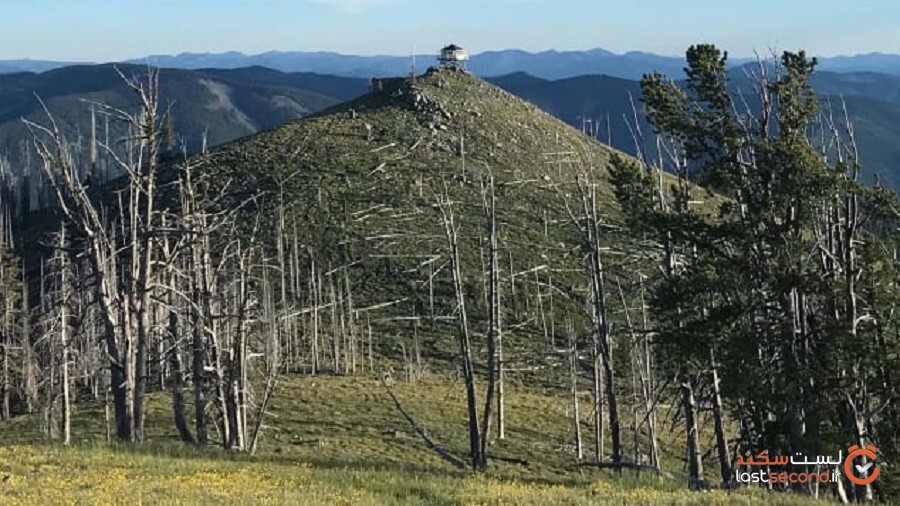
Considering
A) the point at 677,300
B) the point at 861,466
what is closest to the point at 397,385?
the point at 677,300

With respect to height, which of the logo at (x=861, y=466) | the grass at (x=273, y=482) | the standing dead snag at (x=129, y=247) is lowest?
the logo at (x=861, y=466)

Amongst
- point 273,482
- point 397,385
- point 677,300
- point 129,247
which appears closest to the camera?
point 273,482

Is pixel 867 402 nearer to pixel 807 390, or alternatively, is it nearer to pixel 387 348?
pixel 807 390

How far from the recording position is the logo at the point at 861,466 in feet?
66.5

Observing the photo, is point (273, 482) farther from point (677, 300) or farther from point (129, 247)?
point (677, 300)

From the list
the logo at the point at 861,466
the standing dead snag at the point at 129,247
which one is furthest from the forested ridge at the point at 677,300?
the logo at the point at 861,466

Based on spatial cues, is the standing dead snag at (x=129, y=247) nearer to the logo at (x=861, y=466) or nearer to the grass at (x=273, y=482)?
the grass at (x=273, y=482)

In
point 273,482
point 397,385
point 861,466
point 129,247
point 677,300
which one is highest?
point 129,247

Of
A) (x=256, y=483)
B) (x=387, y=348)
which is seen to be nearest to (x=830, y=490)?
(x=256, y=483)

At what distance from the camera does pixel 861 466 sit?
67.8 feet

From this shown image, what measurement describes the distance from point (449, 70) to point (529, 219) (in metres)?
46.1

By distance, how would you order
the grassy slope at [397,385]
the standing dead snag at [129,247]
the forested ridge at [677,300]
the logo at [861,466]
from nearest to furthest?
the grassy slope at [397,385] → the forested ridge at [677,300] → the logo at [861,466] → the standing dead snag at [129,247]

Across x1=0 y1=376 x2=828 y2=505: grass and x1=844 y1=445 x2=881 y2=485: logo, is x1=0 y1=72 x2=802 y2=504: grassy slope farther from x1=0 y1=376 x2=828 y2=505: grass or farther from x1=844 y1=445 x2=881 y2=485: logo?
x1=844 y1=445 x2=881 y2=485: logo

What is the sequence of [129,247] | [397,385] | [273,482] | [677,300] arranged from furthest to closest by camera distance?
[397,385], [129,247], [677,300], [273,482]
